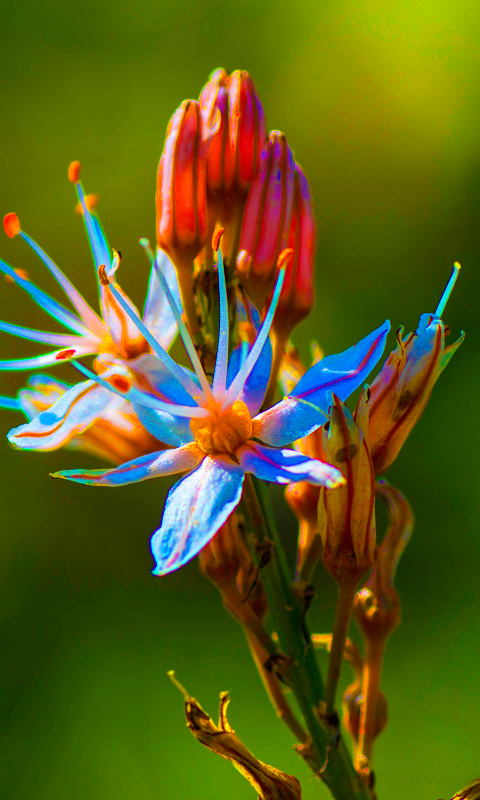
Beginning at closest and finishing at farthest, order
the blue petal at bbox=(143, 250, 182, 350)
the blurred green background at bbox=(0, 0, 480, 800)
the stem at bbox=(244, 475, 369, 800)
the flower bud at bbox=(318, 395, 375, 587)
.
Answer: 1. the flower bud at bbox=(318, 395, 375, 587)
2. the stem at bbox=(244, 475, 369, 800)
3. the blue petal at bbox=(143, 250, 182, 350)
4. the blurred green background at bbox=(0, 0, 480, 800)

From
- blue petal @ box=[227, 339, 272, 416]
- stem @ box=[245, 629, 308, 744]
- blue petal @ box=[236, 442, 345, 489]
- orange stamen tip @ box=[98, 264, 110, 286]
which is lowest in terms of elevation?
stem @ box=[245, 629, 308, 744]

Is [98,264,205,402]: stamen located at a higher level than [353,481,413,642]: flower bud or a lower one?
higher

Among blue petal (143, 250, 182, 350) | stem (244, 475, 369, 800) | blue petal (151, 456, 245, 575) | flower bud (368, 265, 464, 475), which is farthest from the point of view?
blue petal (143, 250, 182, 350)

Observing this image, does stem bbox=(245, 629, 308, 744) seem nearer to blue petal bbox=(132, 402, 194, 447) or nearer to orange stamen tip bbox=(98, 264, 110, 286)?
blue petal bbox=(132, 402, 194, 447)

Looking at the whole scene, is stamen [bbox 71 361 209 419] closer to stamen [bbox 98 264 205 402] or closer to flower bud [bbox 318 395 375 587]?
stamen [bbox 98 264 205 402]

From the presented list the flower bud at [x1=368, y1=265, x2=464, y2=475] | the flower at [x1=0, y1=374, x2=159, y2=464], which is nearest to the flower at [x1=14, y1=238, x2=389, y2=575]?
the flower bud at [x1=368, y1=265, x2=464, y2=475]

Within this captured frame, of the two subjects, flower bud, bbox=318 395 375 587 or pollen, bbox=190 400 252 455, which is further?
pollen, bbox=190 400 252 455

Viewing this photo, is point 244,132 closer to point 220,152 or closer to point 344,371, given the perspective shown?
point 220,152
